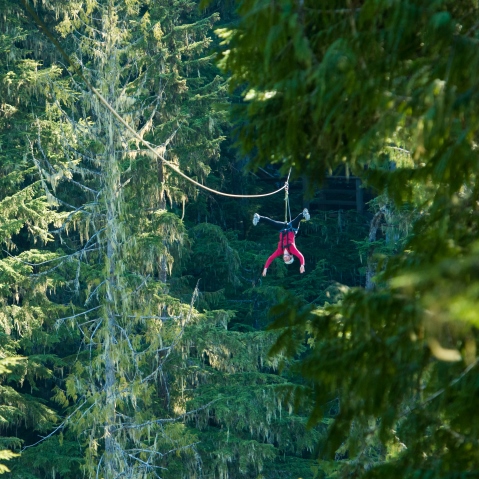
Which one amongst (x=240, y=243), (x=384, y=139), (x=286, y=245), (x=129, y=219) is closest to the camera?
(x=384, y=139)

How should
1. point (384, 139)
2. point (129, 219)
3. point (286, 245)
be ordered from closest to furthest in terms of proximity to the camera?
1. point (384, 139)
2. point (286, 245)
3. point (129, 219)

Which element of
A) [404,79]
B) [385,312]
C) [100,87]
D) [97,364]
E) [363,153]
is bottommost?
[97,364]

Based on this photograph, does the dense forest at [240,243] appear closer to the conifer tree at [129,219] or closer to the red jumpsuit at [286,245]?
the conifer tree at [129,219]

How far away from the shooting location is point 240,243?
22.6 metres

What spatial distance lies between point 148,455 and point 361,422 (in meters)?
13.0

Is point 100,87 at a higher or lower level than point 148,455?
higher

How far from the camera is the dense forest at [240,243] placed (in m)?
3.66

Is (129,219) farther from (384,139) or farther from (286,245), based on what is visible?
(384,139)

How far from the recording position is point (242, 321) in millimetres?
22328

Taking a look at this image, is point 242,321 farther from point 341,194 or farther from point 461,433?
point 461,433

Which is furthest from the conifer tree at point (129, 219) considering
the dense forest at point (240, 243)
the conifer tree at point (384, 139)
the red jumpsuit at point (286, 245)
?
the conifer tree at point (384, 139)

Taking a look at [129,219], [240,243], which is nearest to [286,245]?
[129,219]

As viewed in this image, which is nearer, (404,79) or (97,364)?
(404,79)

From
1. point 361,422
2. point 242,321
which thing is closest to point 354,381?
point 361,422
